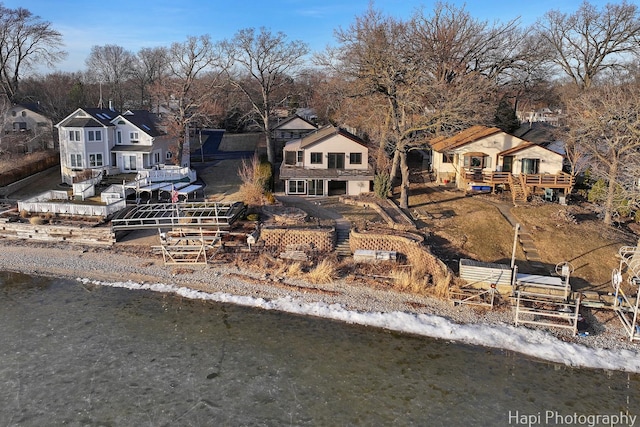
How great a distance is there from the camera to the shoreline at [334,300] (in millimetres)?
16953

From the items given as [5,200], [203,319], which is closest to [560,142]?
[203,319]

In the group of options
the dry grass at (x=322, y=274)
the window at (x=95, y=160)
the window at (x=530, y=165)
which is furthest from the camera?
the window at (x=95, y=160)

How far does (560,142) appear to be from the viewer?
1438 inches

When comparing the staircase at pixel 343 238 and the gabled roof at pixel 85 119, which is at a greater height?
the gabled roof at pixel 85 119

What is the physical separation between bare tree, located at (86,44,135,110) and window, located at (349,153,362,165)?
4897cm

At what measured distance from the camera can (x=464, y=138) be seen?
3428 centimetres

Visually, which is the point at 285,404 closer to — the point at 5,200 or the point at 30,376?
the point at 30,376

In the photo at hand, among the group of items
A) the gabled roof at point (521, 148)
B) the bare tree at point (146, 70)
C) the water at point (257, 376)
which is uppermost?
the bare tree at point (146, 70)

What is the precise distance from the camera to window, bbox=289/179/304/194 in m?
33.1

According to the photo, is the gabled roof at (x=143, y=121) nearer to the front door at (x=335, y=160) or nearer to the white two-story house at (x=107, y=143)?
the white two-story house at (x=107, y=143)

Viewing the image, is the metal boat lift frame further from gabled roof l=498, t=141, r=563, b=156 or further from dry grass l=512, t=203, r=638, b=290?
gabled roof l=498, t=141, r=563, b=156

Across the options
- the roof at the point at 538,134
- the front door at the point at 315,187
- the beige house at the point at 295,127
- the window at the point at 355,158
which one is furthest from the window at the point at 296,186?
the roof at the point at 538,134

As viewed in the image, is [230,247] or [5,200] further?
[5,200]

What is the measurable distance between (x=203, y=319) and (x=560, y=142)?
3045 centimetres
